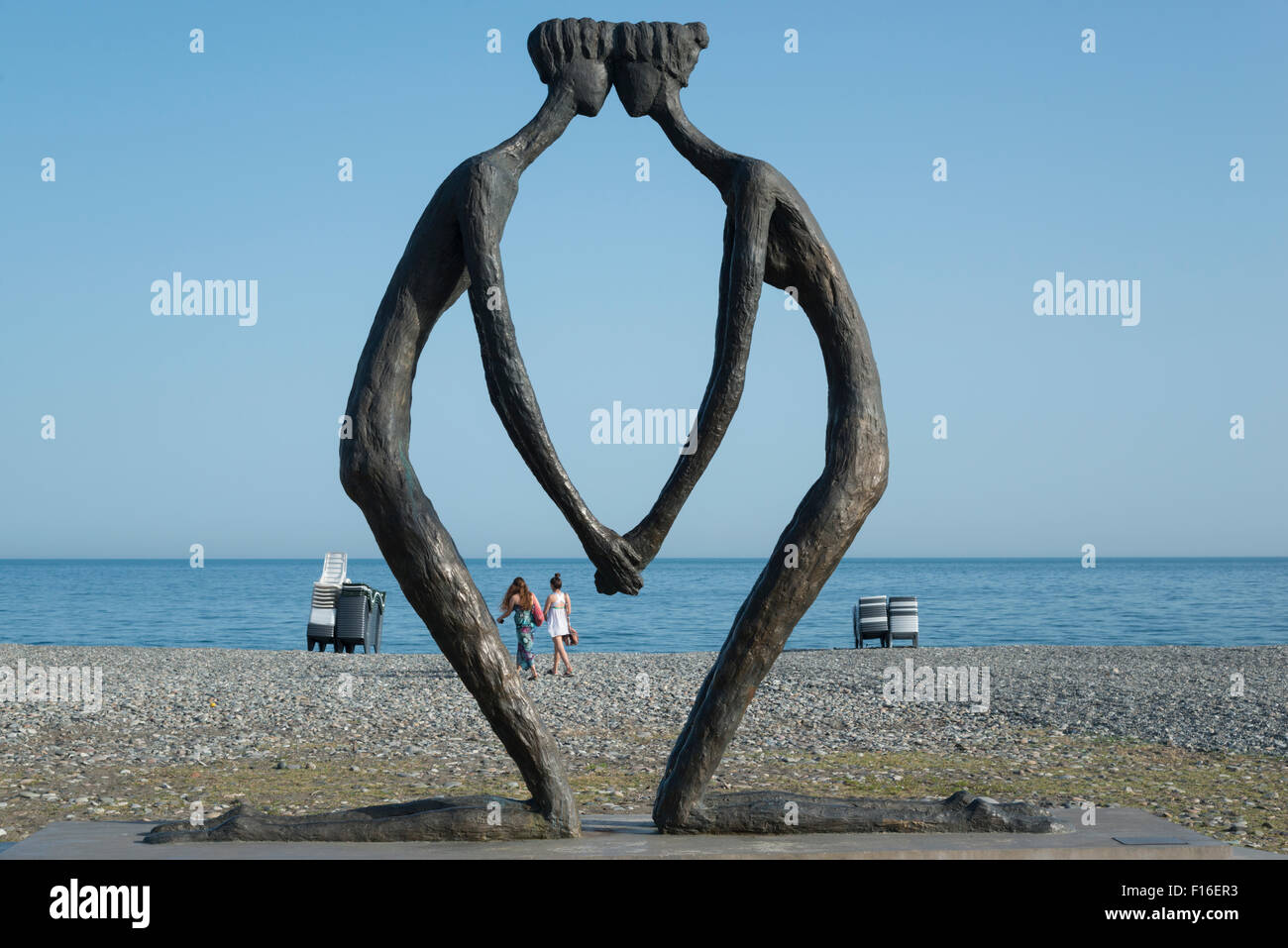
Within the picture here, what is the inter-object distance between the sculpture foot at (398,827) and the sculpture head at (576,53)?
3.77 m

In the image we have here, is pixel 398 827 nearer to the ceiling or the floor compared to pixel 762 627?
nearer to the floor

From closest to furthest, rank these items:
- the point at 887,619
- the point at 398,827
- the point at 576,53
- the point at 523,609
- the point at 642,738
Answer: the point at 398,827 < the point at 576,53 < the point at 642,738 < the point at 523,609 < the point at 887,619

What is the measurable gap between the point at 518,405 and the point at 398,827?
2221mm

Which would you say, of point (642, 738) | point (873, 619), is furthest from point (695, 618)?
point (642, 738)

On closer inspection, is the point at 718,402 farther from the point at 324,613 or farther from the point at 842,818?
the point at 324,613

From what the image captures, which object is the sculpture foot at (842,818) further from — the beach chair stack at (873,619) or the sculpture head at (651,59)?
the beach chair stack at (873,619)

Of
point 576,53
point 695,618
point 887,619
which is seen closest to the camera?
point 576,53

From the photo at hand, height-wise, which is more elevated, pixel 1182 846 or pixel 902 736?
pixel 1182 846

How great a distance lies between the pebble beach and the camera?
9.38m

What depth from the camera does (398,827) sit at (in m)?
5.85
